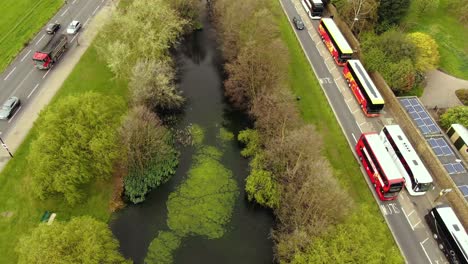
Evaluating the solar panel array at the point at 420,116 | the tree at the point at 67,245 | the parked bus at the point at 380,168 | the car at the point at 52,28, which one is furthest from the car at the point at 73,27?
the solar panel array at the point at 420,116

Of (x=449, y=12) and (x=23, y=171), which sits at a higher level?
(x=23, y=171)

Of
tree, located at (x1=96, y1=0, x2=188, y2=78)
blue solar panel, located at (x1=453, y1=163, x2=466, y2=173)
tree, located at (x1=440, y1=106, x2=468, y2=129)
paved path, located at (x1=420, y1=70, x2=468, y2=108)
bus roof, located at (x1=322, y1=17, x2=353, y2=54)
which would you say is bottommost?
blue solar panel, located at (x1=453, y1=163, x2=466, y2=173)

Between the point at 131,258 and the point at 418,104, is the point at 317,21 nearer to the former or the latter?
the point at 418,104

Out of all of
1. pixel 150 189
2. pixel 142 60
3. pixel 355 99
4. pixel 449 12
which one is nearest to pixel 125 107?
pixel 142 60

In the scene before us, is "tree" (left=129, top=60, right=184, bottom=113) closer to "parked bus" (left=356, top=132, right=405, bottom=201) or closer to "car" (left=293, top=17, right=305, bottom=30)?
"parked bus" (left=356, top=132, right=405, bottom=201)

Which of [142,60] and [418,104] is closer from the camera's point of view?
[142,60]

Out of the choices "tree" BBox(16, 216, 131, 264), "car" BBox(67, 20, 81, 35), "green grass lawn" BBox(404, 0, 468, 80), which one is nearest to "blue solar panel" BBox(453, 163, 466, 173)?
"green grass lawn" BBox(404, 0, 468, 80)

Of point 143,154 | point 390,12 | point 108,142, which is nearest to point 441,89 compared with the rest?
point 390,12
